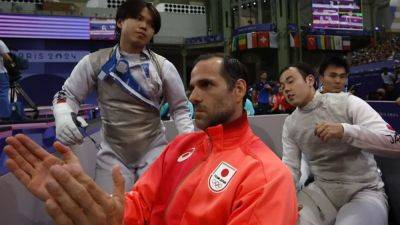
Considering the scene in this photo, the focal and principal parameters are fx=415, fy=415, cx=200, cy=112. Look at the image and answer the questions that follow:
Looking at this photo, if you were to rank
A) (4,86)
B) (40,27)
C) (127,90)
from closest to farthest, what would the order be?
(127,90)
(4,86)
(40,27)

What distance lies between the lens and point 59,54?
15.9 metres

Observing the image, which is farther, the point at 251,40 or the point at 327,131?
the point at 251,40

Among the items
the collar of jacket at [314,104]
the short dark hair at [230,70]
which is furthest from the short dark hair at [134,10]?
the collar of jacket at [314,104]

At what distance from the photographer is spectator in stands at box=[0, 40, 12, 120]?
15.3 feet

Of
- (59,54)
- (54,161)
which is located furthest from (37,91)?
(54,161)

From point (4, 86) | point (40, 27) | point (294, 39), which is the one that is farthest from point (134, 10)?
point (294, 39)

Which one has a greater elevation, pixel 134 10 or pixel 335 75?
pixel 134 10

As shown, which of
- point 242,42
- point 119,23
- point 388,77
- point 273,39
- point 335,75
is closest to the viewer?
point 119,23

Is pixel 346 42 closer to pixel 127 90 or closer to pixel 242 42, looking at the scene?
pixel 242 42

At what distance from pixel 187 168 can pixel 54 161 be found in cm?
65

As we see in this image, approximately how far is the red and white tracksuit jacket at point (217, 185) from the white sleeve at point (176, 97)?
0.74 m

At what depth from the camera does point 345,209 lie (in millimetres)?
2664

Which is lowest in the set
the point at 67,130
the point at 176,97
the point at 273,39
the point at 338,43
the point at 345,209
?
the point at 345,209

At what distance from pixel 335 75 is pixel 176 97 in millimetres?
1403
